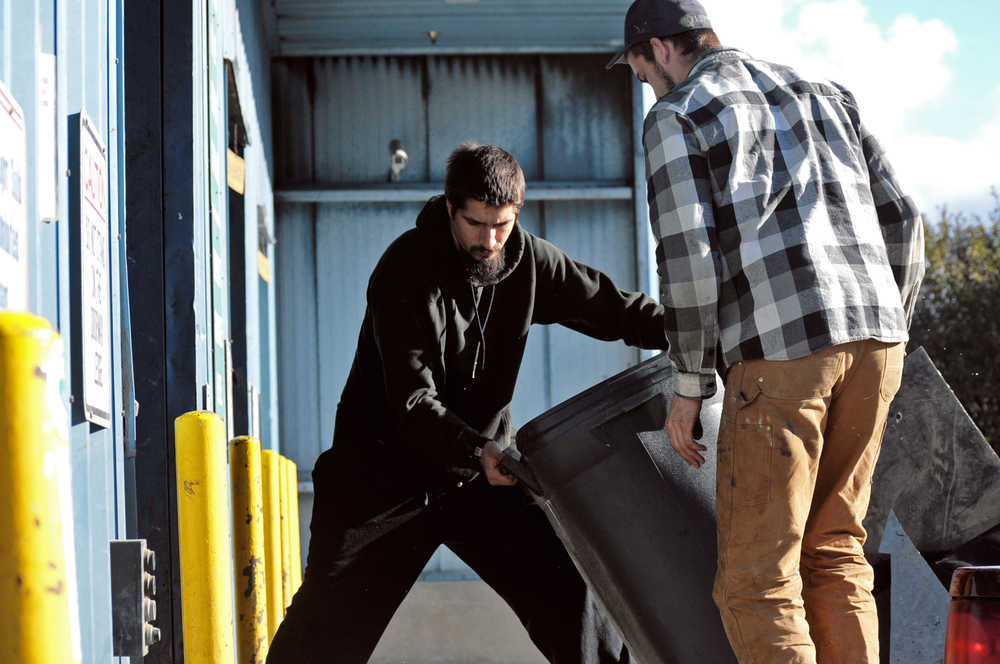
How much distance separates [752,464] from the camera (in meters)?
2.51

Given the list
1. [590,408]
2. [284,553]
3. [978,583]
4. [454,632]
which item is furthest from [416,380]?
[454,632]

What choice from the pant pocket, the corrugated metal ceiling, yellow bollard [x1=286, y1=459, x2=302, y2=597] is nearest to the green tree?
the corrugated metal ceiling

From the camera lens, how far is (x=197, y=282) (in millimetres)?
3941

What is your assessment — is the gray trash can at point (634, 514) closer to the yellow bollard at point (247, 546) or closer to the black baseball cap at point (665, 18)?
the black baseball cap at point (665, 18)

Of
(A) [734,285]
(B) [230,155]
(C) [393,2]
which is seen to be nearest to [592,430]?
(A) [734,285]

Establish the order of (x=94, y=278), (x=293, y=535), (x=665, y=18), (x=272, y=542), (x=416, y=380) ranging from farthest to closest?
(x=293, y=535) → (x=272, y=542) → (x=416, y=380) → (x=665, y=18) → (x=94, y=278)

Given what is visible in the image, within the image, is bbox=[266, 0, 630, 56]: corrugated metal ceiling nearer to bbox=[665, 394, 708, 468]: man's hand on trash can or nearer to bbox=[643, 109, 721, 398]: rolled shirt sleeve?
bbox=[643, 109, 721, 398]: rolled shirt sleeve

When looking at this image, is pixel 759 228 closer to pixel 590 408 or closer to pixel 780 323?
pixel 780 323

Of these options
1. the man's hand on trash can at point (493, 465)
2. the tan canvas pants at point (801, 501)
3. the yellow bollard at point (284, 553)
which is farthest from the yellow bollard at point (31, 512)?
the yellow bollard at point (284, 553)

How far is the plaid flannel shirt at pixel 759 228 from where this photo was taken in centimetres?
261

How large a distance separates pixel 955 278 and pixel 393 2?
559 inches

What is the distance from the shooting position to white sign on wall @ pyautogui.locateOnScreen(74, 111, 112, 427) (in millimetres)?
2271

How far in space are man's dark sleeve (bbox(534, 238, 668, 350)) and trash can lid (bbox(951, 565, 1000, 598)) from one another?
1.90 meters

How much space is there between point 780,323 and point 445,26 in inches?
254
